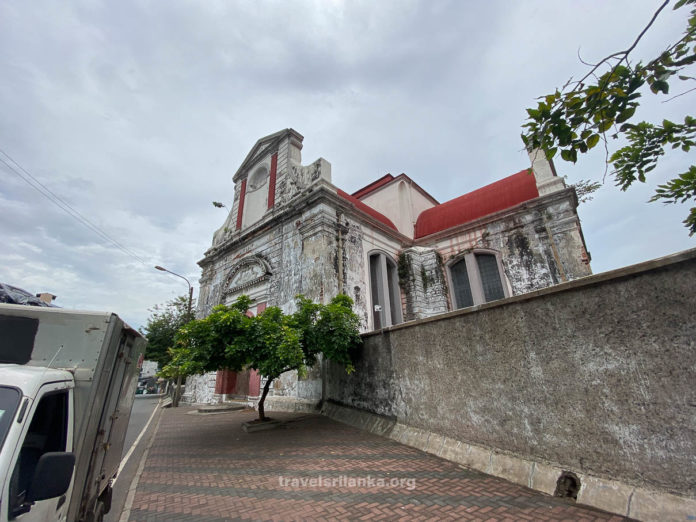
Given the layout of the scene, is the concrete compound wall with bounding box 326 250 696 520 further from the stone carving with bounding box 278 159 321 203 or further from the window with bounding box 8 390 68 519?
the stone carving with bounding box 278 159 321 203

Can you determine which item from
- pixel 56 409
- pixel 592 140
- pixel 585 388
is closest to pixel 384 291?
pixel 585 388

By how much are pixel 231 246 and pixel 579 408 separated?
52.0 feet

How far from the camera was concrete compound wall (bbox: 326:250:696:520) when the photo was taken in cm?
319

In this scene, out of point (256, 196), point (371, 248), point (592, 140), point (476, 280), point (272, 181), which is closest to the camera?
point (592, 140)

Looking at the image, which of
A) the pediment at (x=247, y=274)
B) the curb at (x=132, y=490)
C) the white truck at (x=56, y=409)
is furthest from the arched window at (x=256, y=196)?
the white truck at (x=56, y=409)

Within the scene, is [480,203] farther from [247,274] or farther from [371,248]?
[247,274]

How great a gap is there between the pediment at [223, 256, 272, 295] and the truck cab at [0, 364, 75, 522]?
35.4 feet

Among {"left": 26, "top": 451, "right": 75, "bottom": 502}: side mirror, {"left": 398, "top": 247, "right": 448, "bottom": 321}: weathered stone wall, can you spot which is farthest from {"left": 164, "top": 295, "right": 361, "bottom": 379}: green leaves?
{"left": 398, "top": 247, "right": 448, "bottom": 321}: weathered stone wall

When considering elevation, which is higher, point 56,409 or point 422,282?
point 422,282

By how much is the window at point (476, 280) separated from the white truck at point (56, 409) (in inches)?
529

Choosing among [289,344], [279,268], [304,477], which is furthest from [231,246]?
[304,477]

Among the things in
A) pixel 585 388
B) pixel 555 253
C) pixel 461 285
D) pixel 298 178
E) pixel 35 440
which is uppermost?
pixel 298 178

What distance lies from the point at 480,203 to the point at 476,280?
4.08m

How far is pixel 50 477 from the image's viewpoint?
1.92 m
